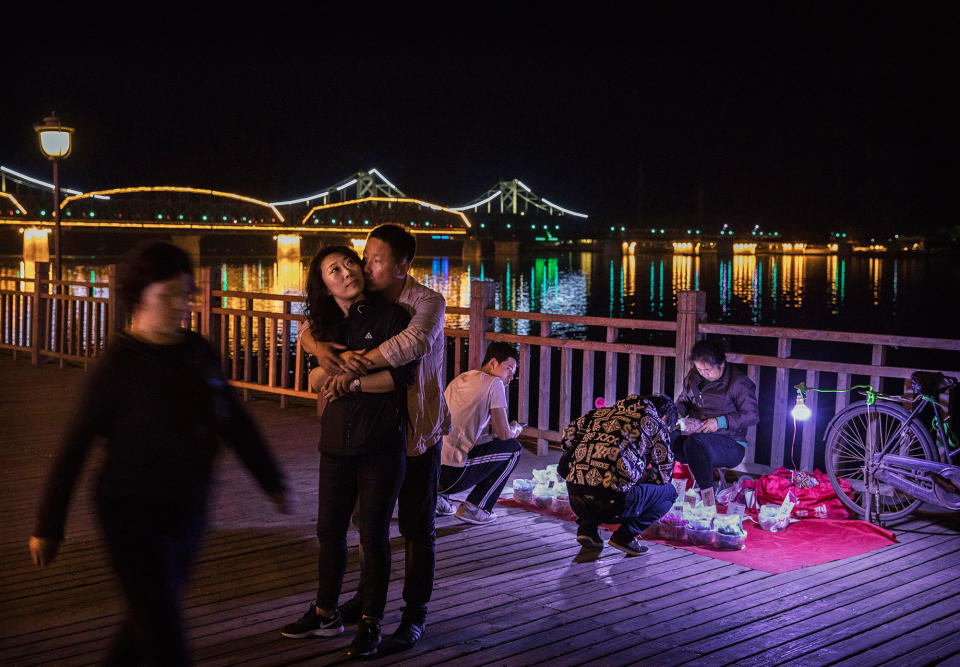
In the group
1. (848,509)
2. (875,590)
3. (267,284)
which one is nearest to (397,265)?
Answer: (875,590)

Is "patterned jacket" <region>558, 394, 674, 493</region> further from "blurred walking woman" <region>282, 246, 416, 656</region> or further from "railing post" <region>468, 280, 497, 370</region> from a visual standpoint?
"railing post" <region>468, 280, 497, 370</region>

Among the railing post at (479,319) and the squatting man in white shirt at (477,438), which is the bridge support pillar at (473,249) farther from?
the squatting man in white shirt at (477,438)

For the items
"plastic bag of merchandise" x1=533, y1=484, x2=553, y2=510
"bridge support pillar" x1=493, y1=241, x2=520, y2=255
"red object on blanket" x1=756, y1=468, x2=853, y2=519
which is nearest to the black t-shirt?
"plastic bag of merchandise" x1=533, y1=484, x2=553, y2=510

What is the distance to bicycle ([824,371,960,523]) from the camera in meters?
5.01

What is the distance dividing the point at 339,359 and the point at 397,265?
446 millimetres

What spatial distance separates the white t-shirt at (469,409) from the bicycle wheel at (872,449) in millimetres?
1964

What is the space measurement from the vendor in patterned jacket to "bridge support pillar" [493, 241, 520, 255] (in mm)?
96056

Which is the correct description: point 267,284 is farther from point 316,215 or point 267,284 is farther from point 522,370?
point 522,370

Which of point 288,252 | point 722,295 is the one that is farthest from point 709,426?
point 288,252

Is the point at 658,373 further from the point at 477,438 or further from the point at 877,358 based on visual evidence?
the point at 477,438

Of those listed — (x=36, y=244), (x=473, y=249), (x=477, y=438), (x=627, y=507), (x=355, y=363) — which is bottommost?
(x=627, y=507)

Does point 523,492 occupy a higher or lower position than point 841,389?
lower

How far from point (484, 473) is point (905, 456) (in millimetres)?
2291

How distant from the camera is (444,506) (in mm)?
5320
